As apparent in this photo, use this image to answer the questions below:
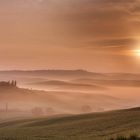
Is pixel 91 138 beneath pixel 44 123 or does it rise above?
beneath

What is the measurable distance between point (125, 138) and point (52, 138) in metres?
21.2

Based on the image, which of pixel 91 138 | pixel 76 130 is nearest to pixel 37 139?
pixel 91 138

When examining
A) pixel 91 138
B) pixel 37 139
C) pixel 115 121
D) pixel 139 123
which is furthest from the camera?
pixel 115 121

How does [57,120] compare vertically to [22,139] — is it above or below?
above

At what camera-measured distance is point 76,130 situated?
85.2 metres

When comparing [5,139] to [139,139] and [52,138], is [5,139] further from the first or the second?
[139,139]

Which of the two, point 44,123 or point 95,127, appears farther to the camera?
point 44,123

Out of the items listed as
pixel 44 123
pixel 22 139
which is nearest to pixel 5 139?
pixel 22 139

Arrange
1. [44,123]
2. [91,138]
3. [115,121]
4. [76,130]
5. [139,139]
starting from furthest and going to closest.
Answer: [44,123], [115,121], [76,130], [91,138], [139,139]

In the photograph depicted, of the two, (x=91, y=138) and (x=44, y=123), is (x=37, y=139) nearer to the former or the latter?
(x=91, y=138)

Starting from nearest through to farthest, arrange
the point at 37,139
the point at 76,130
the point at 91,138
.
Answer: the point at 91,138 → the point at 37,139 → the point at 76,130

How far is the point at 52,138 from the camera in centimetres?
7138

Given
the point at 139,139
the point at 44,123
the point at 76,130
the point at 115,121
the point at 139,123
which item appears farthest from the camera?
the point at 44,123

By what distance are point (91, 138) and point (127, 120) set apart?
25.1 meters
